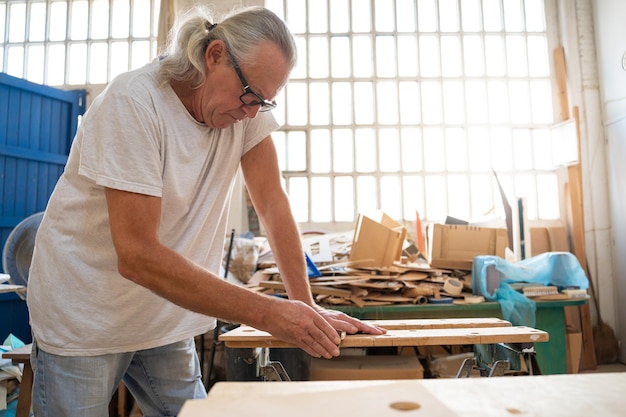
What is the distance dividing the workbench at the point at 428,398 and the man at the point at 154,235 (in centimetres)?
40

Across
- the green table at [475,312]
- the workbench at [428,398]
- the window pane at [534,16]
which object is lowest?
the green table at [475,312]

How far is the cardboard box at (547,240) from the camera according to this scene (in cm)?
448

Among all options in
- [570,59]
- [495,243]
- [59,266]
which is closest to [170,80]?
[59,266]

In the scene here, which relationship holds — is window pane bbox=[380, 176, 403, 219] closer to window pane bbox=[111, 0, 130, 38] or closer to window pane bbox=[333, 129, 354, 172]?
window pane bbox=[333, 129, 354, 172]

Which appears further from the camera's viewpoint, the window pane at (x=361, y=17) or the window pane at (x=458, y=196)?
the window pane at (x=361, y=17)

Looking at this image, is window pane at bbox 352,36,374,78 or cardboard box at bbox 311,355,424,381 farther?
window pane at bbox 352,36,374,78

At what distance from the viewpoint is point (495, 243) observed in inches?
136

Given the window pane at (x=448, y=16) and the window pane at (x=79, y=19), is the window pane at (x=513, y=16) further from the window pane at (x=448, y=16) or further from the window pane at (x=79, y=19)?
the window pane at (x=79, y=19)

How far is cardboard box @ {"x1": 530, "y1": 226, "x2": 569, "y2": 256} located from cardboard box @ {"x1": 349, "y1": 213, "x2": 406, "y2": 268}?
191 cm

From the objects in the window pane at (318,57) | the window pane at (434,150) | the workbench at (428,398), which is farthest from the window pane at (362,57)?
the workbench at (428,398)

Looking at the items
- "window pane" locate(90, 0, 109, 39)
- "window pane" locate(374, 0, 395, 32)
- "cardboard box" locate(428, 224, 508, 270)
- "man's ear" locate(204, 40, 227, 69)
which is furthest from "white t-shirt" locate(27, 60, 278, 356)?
"window pane" locate(90, 0, 109, 39)

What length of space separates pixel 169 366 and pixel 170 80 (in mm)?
830

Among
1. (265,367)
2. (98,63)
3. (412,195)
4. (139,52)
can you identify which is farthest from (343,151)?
(265,367)

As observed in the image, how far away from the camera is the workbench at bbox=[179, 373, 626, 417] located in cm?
55
